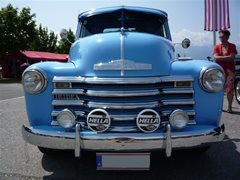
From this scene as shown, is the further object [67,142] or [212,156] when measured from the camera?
[212,156]

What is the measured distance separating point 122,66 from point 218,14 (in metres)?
9.94

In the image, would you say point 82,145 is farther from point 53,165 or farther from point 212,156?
point 212,156

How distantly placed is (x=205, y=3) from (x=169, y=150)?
1034 cm

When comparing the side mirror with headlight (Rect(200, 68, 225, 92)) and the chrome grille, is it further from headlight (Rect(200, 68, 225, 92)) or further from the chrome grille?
the chrome grille

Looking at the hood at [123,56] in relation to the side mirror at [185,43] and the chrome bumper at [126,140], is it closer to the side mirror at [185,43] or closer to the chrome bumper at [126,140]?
the chrome bumper at [126,140]

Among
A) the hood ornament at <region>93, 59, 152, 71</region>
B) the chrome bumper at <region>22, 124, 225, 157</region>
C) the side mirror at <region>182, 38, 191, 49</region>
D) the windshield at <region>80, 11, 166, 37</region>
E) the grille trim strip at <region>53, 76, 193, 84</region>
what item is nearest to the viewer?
the chrome bumper at <region>22, 124, 225, 157</region>

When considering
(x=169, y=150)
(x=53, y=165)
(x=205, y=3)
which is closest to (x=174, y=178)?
(x=169, y=150)

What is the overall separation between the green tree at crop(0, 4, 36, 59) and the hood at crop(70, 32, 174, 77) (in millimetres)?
27354

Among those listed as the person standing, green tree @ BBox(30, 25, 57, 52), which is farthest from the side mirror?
green tree @ BBox(30, 25, 57, 52)

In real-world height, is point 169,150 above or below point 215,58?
below

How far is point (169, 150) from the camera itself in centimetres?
294

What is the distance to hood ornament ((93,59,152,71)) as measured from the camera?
3254mm

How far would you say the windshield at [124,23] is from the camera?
4734mm

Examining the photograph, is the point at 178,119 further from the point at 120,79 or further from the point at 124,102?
the point at 120,79
